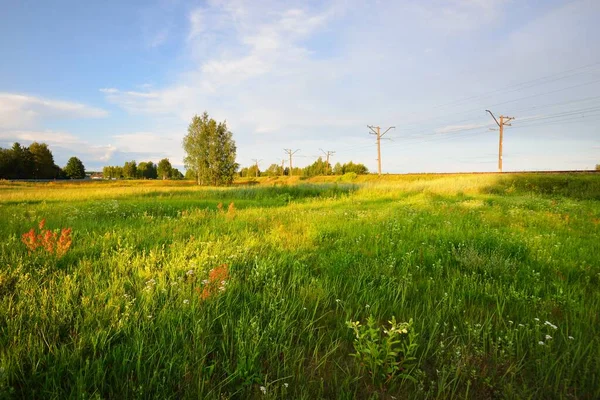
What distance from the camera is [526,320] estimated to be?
8.71 ft

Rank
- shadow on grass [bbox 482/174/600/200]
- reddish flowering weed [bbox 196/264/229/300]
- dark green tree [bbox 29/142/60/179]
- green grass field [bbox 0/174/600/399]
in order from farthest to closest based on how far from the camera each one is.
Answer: dark green tree [bbox 29/142/60/179] → shadow on grass [bbox 482/174/600/200] → reddish flowering weed [bbox 196/264/229/300] → green grass field [bbox 0/174/600/399]

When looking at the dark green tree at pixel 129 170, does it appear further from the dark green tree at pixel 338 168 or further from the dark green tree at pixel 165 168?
the dark green tree at pixel 338 168

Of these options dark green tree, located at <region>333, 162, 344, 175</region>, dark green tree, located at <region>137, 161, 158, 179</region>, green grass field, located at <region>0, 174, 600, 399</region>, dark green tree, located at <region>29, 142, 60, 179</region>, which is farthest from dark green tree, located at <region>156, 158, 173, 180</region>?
green grass field, located at <region>0, 174, 600, 399</region>

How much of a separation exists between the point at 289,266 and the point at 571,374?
2989 mm

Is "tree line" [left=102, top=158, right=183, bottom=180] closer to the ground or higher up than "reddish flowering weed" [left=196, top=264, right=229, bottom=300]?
higher up

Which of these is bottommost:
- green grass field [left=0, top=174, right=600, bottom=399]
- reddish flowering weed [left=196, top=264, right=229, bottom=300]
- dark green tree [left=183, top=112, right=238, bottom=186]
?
green grass field [left=0, top=174, right=600, bottom=399]

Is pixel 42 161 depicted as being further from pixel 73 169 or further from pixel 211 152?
pixel 211 152

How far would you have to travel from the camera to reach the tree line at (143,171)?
137000 millimetres

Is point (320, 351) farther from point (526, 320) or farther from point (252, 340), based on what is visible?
point (526, 320)

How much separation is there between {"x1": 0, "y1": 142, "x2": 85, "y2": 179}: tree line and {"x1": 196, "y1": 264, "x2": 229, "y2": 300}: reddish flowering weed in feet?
330

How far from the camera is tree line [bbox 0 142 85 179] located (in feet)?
225

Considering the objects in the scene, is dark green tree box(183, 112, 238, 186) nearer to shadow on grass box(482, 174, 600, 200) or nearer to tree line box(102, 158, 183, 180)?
shadow on grass box(482, 174, 600, 200)

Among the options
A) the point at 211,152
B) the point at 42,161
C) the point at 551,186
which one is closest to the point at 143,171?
the point at 42,161

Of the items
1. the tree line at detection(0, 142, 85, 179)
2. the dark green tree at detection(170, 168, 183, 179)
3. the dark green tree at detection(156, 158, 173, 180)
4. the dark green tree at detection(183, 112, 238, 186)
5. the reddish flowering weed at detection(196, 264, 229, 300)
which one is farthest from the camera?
the dark green tree at detection(170, 168, 183, 179)
